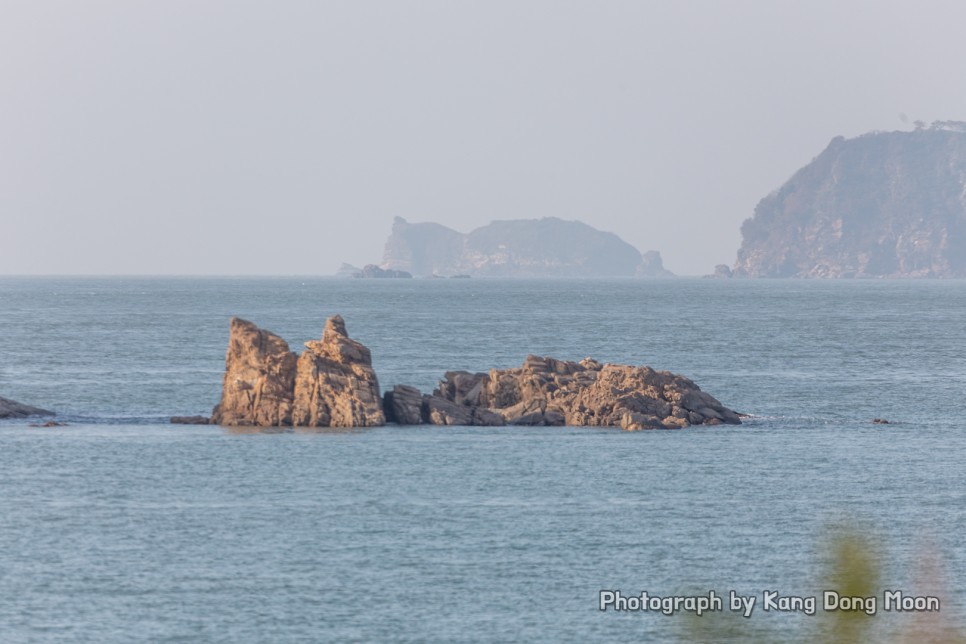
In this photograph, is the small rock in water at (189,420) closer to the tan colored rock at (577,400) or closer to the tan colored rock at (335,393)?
the tan colored rock at (335,393)

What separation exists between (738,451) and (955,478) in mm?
9825

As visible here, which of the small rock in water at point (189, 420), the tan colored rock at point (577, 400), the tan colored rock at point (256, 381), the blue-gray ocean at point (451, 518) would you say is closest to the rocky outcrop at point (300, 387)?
the tan colored rock at point (256, 381)

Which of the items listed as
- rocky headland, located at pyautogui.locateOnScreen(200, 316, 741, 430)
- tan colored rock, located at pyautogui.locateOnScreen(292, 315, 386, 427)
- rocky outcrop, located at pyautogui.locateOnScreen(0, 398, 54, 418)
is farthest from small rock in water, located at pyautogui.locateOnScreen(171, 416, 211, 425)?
rocky outcrop, located at pyautogui.locateOnScreen(0, 398, 54, 418)

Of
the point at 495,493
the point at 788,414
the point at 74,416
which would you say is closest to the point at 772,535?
the point at 495,493

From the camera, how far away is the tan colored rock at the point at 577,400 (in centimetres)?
7000

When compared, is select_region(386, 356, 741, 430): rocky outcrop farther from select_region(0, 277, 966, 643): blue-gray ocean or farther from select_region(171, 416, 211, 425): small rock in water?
select_region(171, 416, 211, 425): small rock in water

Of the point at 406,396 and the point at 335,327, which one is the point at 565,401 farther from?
the point at 335,327

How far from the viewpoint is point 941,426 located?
71438 millimetres

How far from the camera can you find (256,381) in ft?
227

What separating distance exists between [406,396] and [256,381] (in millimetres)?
7254

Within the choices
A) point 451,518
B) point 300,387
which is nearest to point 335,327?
point 300,387

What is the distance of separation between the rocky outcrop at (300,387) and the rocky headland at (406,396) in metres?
0.05

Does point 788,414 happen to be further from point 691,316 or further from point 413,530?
point 691,316

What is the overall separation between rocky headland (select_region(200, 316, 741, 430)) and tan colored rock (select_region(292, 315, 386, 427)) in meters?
0.05
